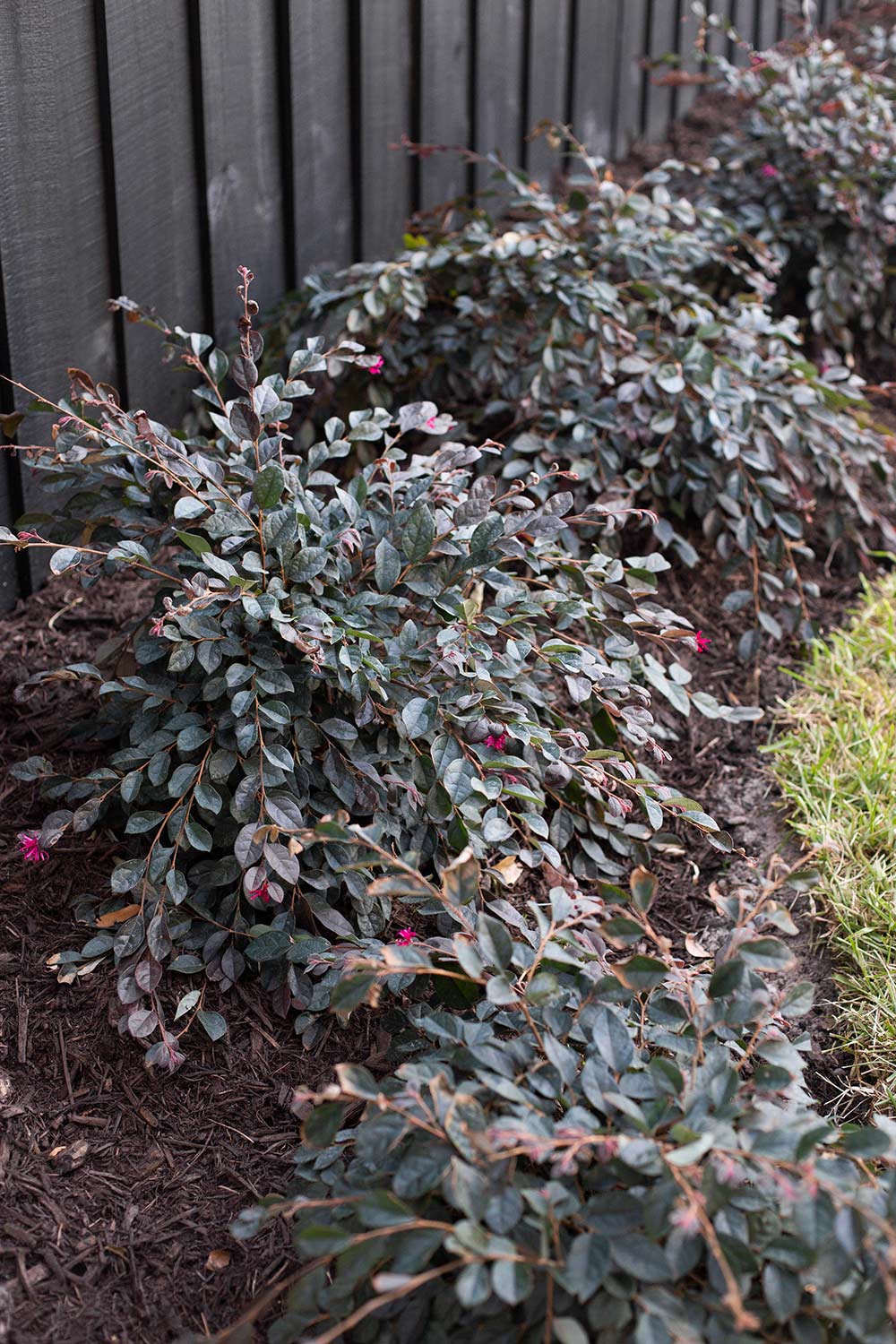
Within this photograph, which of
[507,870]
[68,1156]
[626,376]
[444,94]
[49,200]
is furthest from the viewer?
[444,94]

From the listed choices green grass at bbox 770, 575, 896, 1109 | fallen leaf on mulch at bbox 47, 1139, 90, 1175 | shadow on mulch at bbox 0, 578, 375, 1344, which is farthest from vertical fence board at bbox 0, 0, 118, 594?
green grass at bbox 770, 575, 896, 1109

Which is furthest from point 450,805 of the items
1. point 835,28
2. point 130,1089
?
point 835,28

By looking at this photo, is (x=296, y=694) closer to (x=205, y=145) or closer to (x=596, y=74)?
(x=205, y=145)

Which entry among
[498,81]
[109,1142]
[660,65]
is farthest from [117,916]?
[660,65]

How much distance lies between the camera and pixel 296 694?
192 cm

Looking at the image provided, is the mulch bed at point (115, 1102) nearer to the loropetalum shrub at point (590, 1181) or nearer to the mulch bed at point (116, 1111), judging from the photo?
the mulch bed at point (116, 1111)

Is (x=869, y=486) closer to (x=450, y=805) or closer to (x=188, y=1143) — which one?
(x=450, y=805)

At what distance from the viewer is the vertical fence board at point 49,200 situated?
7.22 ft

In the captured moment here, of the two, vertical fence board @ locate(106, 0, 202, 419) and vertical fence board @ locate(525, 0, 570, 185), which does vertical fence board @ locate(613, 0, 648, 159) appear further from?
vertical fence board @ locate(106, 0, 202, 419)

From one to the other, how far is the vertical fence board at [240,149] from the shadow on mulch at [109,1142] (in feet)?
4.45

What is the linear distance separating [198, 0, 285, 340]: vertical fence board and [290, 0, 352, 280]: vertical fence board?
0.07 meters

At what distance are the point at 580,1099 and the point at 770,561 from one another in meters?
1.55

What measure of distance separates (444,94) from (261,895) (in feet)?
8.11

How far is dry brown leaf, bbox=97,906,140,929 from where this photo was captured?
5.90ft
